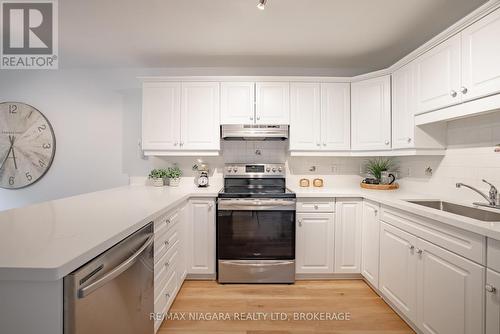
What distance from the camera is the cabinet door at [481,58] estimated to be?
1447 mm

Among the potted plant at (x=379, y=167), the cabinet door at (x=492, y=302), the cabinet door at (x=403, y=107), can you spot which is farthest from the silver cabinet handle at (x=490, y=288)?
the potted plant at (x=379, y=167)

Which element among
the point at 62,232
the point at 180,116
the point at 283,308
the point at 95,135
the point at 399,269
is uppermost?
the point at 180,116

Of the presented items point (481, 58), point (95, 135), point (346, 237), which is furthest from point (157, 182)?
point (481, 58)

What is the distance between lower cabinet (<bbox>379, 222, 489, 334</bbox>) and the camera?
125 centimetres

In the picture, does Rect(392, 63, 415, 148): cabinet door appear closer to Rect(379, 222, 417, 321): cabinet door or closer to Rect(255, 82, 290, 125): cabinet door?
Rect(379, 222, 417, 321): cabinet door

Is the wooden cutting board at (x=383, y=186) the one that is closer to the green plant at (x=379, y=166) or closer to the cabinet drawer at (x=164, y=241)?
the green plant at (x=379, y=166)

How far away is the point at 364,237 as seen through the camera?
239cm

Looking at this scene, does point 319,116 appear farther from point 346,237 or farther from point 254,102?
point 346,237

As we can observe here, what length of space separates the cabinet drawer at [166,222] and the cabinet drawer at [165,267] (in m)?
0.20

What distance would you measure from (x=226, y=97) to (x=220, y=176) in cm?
97

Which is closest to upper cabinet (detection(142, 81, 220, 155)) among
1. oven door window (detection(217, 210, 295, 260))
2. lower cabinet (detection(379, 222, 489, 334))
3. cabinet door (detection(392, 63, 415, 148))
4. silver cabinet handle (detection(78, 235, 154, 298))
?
oven door window (detection(217, 210, 295, 260))

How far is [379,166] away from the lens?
2793mm

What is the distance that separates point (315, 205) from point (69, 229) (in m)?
2.01

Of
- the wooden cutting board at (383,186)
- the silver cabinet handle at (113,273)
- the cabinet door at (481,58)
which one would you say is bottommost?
the silver cabinet handle at (113,273)
